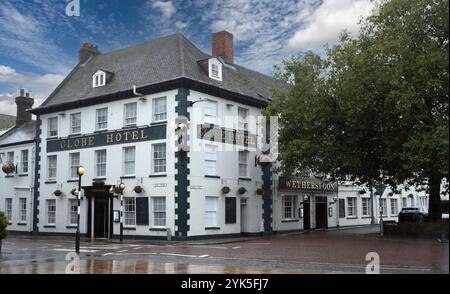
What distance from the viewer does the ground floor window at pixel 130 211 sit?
31.6 metres

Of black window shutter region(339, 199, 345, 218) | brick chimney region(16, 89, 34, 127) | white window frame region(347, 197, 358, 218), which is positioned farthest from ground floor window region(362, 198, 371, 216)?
brick chimney region(16, 89, 34, 127)

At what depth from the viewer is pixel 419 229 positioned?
29203 mm

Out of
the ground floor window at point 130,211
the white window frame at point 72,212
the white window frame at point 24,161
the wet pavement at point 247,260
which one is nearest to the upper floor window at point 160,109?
A: the ground floor window at point 130,211

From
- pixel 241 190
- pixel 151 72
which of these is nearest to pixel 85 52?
pixel 151 72

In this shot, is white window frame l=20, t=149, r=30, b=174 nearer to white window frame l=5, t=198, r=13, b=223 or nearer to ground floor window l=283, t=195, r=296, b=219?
white window frame l=5, t=198, r=13, b=223

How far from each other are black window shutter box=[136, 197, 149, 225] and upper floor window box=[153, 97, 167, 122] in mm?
4921

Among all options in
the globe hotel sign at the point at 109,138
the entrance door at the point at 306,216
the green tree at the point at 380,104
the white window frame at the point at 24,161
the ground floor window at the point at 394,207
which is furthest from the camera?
the ground floor window at the point at 394,207

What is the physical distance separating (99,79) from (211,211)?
12202mm

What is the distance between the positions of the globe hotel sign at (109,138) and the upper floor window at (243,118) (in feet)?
19.0

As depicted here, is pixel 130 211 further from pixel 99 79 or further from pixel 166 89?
pixel 99 79

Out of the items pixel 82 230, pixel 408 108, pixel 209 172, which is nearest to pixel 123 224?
pixel 82 230

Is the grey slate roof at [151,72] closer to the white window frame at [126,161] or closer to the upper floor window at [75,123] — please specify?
the upper floor window at [75,123]
